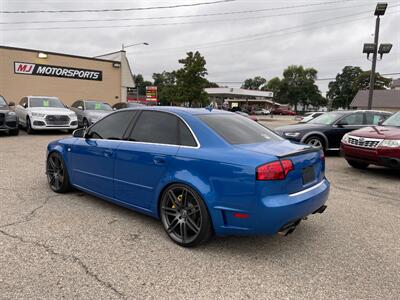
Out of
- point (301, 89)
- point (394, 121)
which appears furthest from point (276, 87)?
point (394, 121)

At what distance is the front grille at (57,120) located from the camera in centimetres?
1398

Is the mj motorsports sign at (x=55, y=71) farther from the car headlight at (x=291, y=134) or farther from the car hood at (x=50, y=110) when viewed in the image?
the car headlight at (x=291, y=134)

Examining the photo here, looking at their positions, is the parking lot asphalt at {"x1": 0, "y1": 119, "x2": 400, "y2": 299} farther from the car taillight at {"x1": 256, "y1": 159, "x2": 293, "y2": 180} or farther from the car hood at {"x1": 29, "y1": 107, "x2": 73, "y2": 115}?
the car hood at {"x1": 29, "y1": 107, "x2": 73, "y2": 115}

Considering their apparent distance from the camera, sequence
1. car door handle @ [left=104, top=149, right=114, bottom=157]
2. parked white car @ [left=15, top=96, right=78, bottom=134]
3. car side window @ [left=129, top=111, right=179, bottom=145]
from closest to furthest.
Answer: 1. car side window @ [left=129, top=111, right=179, bottom=145]
2. car door handle @ [left=104, top=149, right=114, bottom=157]
3. parked white car @ [left=15, top=96, right=78, bottom=134]

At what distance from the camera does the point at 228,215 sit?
3.34 m

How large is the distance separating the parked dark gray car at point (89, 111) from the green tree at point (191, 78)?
25.1m

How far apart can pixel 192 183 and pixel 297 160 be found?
1102mm

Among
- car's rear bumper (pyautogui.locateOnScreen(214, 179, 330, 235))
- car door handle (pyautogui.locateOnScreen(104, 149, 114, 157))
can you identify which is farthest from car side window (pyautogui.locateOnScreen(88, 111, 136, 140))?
car's rear bumper (pyautogui.locateOnScreen(214, 179, 330, 235))

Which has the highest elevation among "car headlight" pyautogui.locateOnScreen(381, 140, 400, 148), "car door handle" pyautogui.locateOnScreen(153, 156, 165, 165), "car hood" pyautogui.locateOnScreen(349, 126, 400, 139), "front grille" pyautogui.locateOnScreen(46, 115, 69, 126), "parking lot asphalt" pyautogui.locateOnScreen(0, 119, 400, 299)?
"car hood" pyautogui.locateOnScreen(349, 126, 400, 139)

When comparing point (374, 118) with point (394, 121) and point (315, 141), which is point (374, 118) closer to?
point (315, 141)

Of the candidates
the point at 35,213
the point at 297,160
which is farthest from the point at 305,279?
the point at 35,213

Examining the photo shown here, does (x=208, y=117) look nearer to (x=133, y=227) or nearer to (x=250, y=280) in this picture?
(x=133, y=227)

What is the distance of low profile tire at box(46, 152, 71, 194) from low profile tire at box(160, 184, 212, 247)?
2255mm

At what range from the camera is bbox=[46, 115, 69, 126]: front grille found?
13977 mm
